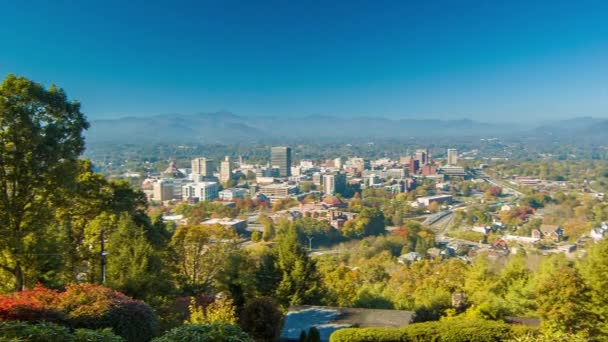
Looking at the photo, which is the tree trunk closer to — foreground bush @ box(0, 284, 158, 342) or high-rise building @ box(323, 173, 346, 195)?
foreground bush @ box(0, 284, 158, 342)

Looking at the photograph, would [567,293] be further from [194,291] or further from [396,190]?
[396,190]

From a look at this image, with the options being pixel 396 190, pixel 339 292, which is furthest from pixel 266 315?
pixel 396 190

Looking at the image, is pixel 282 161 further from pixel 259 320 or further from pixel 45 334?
pixel 45 334

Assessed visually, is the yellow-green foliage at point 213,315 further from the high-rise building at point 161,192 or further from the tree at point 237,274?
the high-rise building at point 161,192

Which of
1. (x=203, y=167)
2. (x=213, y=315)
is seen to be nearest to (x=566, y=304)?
(x=213, y=315)

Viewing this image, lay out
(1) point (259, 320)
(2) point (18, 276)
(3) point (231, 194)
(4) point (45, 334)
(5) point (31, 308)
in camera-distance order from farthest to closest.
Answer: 1. (3) point (231, 194)
2. (1) point (259, 320)
3. (2) point (18, 276)
4. (5) point (31, 308)
5. (4) point (45, 334)

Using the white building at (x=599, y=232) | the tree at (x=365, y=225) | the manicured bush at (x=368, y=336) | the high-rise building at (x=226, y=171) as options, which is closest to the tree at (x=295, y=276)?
the manicured bush at (x=368, y=336)
